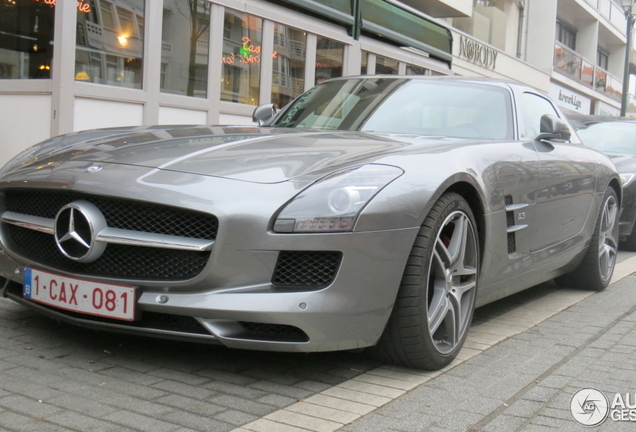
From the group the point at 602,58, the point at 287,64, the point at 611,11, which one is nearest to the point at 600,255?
the point at 287,64

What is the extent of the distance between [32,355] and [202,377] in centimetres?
72

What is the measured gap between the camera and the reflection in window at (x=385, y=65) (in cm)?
1587

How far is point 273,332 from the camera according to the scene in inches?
118

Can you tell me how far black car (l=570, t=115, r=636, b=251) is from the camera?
8617mm

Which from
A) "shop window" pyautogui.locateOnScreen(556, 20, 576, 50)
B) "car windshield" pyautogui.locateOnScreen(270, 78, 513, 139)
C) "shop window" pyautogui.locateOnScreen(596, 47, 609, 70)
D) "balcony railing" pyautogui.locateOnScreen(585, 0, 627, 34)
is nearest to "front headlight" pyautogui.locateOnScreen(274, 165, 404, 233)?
"car windshield" pyautogui.locateOnScreen(270, 78, 513, 139)

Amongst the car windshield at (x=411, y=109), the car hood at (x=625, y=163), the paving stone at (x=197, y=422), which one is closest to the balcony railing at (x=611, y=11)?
the car hood at (x=625, y=163)

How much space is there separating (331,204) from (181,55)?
832cm

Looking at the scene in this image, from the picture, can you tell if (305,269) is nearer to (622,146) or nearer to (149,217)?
(149,217)

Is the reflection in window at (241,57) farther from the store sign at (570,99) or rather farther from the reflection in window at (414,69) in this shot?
the store sign at (570,99)

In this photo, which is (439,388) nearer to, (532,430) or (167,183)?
(532,430)

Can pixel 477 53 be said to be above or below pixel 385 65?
above

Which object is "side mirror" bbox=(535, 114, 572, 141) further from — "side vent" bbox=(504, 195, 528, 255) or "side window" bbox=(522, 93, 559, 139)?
"side vent" bbox=(504, 195, 528, 255)

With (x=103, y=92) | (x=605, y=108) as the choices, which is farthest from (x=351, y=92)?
(x=605, y=108)

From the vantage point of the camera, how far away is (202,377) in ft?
10.4
